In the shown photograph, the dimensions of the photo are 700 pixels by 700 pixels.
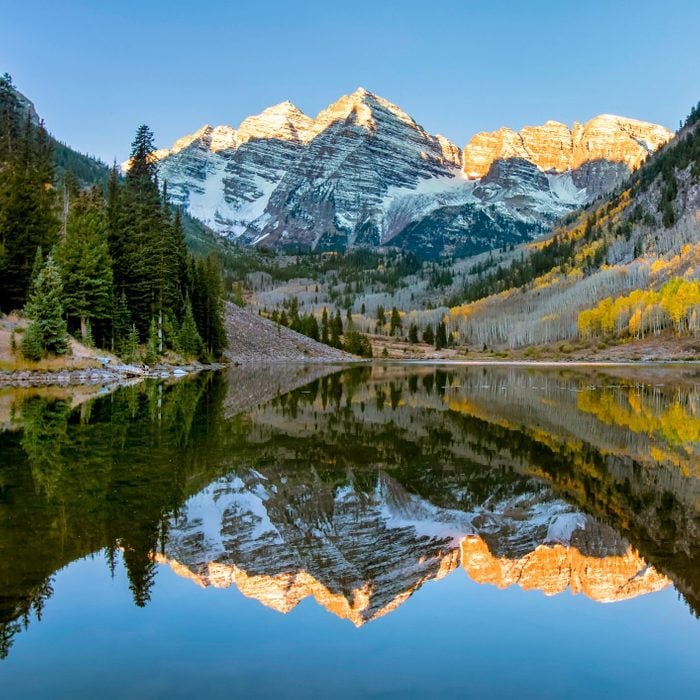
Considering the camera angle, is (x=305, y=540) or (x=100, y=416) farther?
(x=100, y=416)

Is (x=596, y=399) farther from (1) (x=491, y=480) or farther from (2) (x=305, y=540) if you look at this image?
(2) (x=305, y=540)

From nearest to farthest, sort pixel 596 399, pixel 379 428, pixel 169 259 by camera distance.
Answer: pixel 379 428
pixel 596 399
pixel 169 259

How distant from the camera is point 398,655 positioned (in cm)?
715

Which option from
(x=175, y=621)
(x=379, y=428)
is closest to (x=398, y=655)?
(x=175, y=621)

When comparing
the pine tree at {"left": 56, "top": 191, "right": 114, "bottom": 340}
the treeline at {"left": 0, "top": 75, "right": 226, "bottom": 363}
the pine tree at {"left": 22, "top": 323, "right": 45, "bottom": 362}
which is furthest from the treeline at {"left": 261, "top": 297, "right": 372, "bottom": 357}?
the pine tree at {"left": 22, "top": 323, "right": 45, "bottom": 362}

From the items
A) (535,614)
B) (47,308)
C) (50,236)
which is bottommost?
(535,614)

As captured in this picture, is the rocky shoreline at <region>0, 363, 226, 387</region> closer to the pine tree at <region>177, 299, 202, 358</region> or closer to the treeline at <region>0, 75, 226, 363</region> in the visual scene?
the treeline at <region>0, 75, 226, 363</region>

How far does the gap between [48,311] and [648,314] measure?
136155mm

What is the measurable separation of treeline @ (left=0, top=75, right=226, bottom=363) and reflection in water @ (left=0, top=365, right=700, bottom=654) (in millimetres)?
31881

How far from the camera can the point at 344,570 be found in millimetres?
9617

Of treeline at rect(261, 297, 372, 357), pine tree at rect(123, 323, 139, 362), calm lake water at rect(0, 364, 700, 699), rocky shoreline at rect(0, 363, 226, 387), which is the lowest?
calm lake water at rect(0, 364, 700, 699)

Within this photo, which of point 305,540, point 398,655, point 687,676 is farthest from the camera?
point 305,540

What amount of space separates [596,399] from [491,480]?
25.9 m

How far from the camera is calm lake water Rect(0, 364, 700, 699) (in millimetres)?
6707
